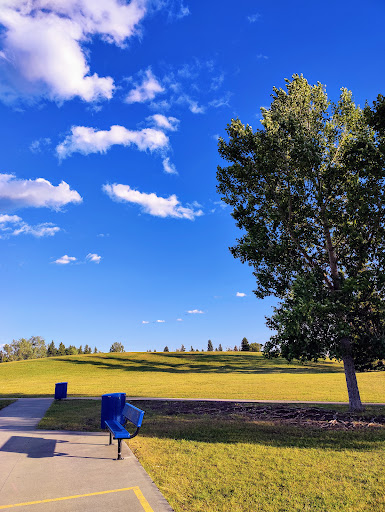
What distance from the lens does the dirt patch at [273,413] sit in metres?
11.0

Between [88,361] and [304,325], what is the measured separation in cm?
5538

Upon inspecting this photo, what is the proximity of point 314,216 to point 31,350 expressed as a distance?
136 m

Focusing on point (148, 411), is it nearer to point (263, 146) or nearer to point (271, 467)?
point (271, 467)

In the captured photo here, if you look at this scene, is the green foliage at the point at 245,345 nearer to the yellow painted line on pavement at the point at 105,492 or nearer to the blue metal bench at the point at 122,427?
the blue metal bench at the point at 122,427

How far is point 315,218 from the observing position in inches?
554

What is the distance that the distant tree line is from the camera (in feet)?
398

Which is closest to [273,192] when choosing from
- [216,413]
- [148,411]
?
[216,413]

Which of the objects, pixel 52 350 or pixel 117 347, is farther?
pixel 117 347

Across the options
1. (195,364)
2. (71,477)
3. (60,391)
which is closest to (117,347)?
(195,364)

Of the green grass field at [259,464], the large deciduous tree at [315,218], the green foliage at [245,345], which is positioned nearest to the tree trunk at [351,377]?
the large deciduous tree at [315,218]

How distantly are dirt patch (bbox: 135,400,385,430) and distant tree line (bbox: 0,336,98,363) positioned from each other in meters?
111

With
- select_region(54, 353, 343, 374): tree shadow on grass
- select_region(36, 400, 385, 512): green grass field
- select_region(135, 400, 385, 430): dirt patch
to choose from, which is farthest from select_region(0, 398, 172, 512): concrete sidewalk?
select_region(54, 353, 343, 374): tree shadow on grass

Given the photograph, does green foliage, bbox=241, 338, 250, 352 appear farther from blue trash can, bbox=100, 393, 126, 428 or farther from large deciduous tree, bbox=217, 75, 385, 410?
blue trash can, bbox=100, 393, 126, 428

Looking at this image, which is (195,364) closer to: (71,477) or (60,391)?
(60,391)
